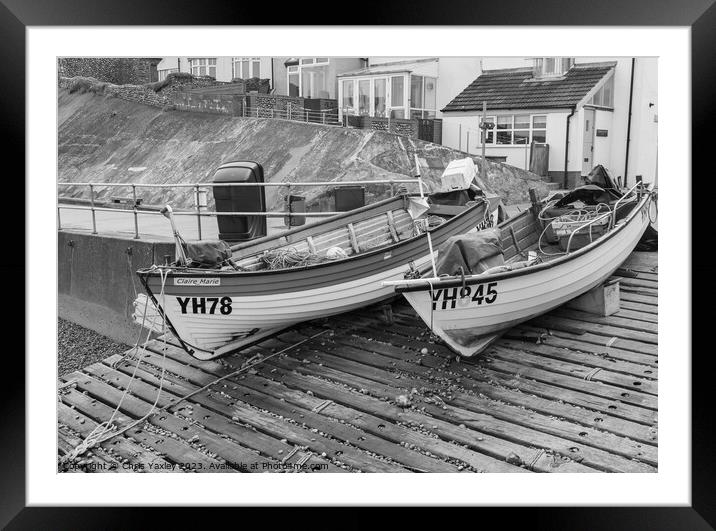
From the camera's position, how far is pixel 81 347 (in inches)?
373

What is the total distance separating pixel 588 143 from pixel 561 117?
2.59 ft

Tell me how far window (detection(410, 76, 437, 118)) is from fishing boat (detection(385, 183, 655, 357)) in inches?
334

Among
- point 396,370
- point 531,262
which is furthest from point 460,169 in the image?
point 396,370

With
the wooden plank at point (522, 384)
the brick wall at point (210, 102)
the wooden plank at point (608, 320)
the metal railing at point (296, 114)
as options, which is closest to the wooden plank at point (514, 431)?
the wooden plank at point (522, 384)

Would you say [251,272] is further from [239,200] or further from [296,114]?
[296,114]

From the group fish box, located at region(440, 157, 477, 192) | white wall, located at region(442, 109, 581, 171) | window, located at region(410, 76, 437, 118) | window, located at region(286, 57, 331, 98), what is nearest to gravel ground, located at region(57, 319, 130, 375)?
fish box, located at region(440, 157, 477, 192)

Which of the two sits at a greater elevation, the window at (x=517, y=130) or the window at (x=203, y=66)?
the window at (x=203, y=66)

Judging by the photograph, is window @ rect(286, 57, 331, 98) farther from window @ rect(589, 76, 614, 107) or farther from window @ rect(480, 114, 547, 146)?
window @ rect(589, 76, 614, 107)

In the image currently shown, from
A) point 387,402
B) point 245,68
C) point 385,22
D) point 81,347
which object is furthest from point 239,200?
point 245,68

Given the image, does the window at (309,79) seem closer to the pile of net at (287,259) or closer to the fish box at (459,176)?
the fish box at (459,176)

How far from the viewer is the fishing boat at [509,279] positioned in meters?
5.87

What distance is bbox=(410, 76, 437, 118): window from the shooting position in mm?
15703
